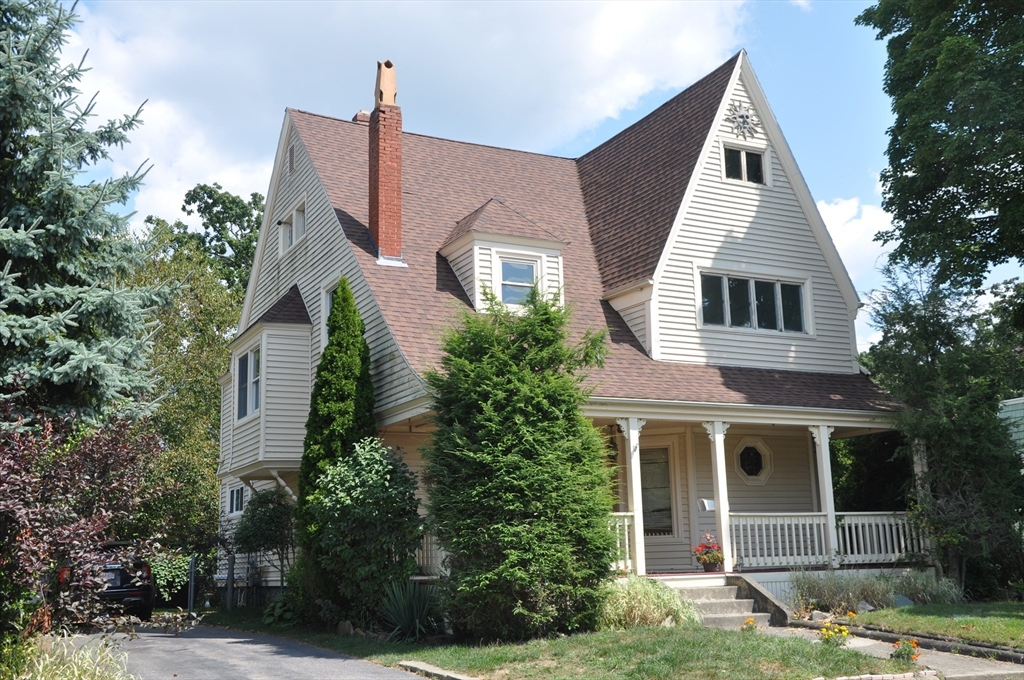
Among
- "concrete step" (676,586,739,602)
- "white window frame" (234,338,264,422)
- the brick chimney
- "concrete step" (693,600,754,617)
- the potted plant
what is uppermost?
the brick chimney

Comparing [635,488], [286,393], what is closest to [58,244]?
[286,393]

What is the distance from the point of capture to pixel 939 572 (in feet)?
57.7

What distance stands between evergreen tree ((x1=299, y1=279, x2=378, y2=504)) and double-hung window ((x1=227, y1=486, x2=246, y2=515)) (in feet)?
29.1

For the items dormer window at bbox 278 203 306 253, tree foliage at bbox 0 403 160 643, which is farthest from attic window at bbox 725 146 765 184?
tree foliage at bbox 0 403 160 643

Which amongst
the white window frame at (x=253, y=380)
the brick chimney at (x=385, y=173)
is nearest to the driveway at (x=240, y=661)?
the white window frame at (x=253, y=380)

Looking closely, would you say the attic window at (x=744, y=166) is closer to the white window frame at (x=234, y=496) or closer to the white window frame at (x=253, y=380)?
the white window frame at (x=253, y=380)

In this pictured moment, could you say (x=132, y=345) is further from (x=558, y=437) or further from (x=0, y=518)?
(x=558, y=437)

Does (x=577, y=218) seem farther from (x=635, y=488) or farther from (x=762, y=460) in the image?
(x=635, y=488)

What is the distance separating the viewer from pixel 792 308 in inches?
792

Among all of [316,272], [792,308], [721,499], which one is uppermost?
[316,272]

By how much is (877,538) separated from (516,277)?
328 inches

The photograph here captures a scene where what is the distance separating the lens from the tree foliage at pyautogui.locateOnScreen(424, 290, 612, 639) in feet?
42.0

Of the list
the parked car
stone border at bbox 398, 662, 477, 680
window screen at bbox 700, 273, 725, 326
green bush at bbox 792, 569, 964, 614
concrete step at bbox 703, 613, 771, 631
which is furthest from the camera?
window screen at bbox 700, 273, 725, 326

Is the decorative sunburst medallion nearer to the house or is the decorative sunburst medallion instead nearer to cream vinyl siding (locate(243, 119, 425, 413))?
the house
